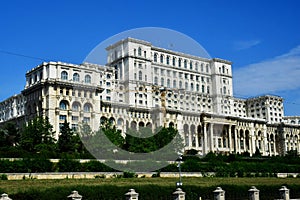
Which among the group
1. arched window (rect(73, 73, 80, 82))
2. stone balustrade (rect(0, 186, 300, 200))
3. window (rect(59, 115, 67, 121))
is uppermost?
arched window (rect(73, 73, 80, 82))

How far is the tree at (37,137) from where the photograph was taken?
163 ft

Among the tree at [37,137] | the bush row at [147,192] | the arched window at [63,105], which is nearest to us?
the bush row at [147,192]

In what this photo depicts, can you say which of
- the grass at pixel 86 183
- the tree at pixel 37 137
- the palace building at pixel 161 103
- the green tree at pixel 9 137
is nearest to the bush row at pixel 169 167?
the grass at pixel 86 183

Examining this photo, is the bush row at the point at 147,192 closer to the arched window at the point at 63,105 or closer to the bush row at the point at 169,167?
the bush row at the point at 169,167

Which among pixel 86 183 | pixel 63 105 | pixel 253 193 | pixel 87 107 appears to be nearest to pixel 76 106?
pixel 87 107

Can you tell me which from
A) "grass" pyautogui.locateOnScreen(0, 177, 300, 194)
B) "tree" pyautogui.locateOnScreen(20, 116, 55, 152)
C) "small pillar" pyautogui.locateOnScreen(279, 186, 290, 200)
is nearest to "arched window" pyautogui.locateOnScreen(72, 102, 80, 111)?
"tree" pyautogui.locateOnScreen(20, 116, 55, 152)

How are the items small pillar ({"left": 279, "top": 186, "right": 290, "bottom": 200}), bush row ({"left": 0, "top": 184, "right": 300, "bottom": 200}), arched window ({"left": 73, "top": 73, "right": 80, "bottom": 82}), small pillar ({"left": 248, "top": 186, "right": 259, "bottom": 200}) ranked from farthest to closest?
arched window ({"left": 73, "top": 73, "right": 80, "bottom": 82}), small pillar ({"left": 279, "top": 186, "right": 290, "bottom": 200}), small pillar ({"left": 248, "top": 186, "right": 259, "bottom": 200}), bush row ({"left": 0, "top": 184, "right": 300, "bottom": 200})

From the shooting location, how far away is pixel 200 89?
92.1 metres

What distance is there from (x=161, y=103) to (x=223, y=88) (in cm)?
5746

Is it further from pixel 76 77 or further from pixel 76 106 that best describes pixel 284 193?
pixel 76 77

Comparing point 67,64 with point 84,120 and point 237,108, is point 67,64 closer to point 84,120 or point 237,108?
point 84,120

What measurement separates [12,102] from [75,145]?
4834 cm

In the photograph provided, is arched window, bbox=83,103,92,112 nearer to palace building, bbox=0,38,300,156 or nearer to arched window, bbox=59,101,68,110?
palace building, bbox=0,38,300,156

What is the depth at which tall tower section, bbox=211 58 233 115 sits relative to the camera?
91625 millimetres
